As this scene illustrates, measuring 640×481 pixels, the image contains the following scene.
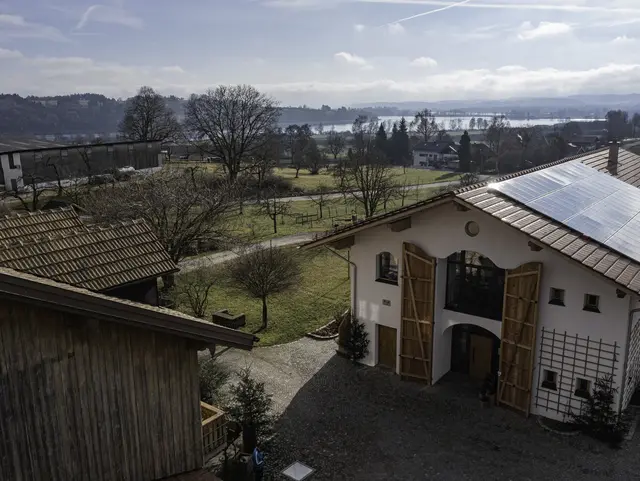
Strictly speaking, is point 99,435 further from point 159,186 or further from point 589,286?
point 159,186

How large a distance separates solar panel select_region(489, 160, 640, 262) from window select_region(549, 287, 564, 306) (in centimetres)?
180

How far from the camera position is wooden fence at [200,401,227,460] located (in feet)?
38.8

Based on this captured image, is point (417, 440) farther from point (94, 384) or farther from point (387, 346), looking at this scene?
point (94, 384)

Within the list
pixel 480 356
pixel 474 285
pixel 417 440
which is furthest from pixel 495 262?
pixel 417 440

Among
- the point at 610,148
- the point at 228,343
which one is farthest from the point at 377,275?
the point at 610,148

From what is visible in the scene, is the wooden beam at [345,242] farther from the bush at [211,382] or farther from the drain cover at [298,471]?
the drain cover at [298,471]

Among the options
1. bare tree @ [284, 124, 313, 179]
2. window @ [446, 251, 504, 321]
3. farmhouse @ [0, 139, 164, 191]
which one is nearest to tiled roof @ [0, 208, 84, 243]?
window @ [446, 251, 504, 321]

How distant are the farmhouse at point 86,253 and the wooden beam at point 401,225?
7347 mm

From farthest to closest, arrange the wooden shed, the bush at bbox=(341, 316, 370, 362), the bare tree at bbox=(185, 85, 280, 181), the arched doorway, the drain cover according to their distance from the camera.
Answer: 1. the bare tree at bbox=(185, 85, 280, 181)
2. the bush at bbox=(341, 316, 370, 362)
3. the arched doorway
4. the drain cover
5. the wooden shed

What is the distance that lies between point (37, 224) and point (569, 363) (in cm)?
1463

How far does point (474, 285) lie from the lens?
57.8 ft

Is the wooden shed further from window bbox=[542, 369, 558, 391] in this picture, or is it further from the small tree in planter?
window bbox=[542, 369, 558, 391]

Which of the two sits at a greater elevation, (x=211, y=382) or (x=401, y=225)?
(x=401, y=225)

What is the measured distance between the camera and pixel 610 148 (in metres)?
27.4
